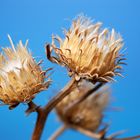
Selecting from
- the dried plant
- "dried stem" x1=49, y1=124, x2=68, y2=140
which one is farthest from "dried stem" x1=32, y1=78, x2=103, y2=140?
"dried stem" x1=49, y1=124, x2=68, y2=140

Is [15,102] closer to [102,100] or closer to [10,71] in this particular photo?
[10,71]

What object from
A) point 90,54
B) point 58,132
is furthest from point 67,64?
point 58,132

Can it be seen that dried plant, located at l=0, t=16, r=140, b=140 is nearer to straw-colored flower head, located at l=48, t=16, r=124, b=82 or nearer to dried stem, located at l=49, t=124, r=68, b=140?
straw-colored flower head, located at l=48, t=16, r=124, b=82

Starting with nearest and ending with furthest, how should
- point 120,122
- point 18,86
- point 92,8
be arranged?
1. point 18,86
2. point 92,8
3. point 120,122

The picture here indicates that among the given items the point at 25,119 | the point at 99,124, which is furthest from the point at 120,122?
A: the point at 99,124

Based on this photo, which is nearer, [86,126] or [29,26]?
[86,126]
